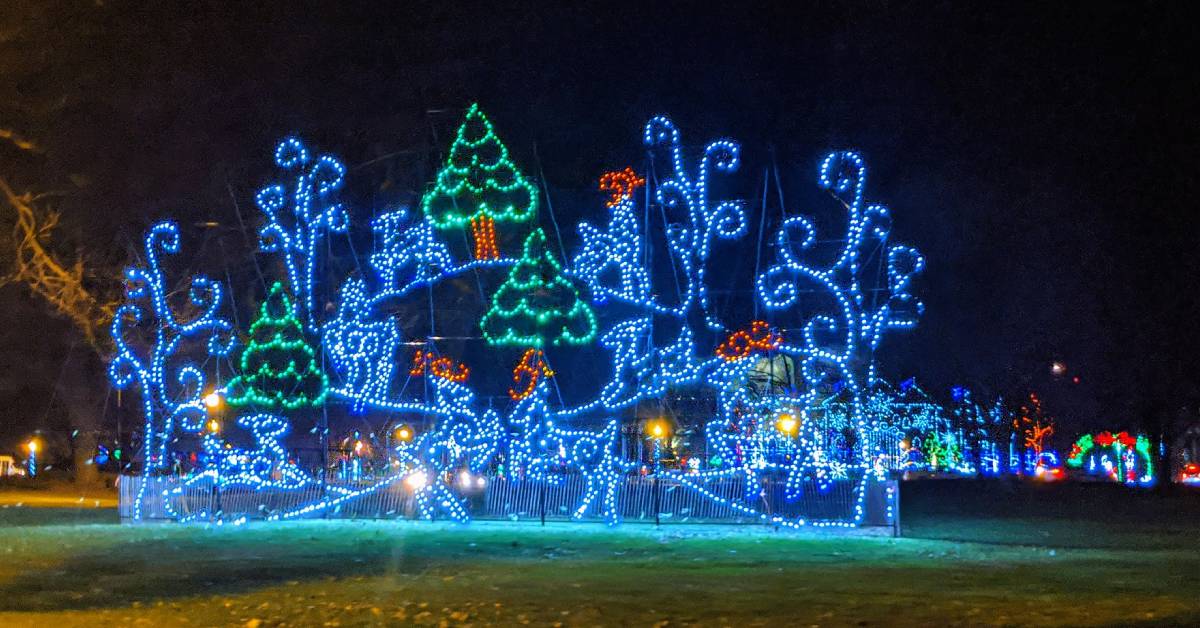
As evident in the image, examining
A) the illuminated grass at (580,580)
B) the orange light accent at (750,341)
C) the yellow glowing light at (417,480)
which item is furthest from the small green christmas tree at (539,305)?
the illuminated grass at (580,580)

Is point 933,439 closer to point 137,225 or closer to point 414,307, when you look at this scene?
point 414,307

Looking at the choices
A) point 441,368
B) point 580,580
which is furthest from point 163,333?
point 580,580

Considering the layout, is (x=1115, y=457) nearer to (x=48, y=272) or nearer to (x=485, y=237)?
(x=485, y=237)

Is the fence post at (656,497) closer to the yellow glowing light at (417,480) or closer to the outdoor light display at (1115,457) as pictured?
the yellow glowing light at (417,480)

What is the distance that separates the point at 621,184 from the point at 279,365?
765 centimetres

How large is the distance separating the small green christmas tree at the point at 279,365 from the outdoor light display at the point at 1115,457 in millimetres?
29687

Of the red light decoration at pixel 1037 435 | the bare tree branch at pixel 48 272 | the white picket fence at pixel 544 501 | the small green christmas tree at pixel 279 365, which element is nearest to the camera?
the white picket fence at pixel 544 501

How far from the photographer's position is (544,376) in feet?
78.5

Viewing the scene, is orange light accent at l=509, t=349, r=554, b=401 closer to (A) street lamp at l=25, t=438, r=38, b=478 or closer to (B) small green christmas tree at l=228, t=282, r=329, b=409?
(B) small green christmas tree at l=228, t=282, r=329, b=409

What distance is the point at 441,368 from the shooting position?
79.0 ft

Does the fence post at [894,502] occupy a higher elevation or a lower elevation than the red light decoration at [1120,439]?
lower

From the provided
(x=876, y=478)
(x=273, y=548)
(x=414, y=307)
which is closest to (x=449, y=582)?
(x=273, y=548)

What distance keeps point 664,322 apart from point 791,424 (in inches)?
128

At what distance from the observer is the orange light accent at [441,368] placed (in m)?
24.1
